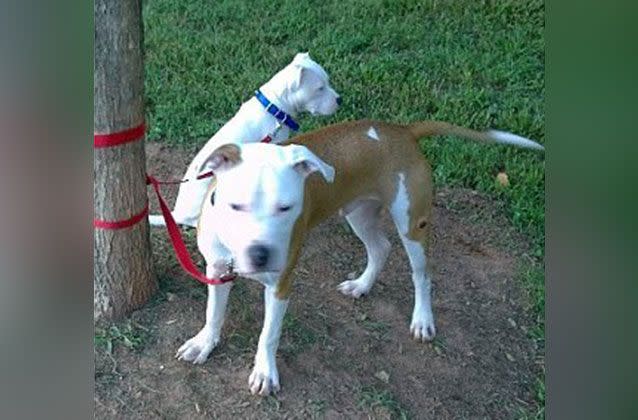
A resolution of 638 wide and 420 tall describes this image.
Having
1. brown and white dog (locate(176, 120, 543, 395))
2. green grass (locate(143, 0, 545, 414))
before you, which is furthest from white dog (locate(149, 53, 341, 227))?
brown and white dog (locate(176, 120, 543, 395))

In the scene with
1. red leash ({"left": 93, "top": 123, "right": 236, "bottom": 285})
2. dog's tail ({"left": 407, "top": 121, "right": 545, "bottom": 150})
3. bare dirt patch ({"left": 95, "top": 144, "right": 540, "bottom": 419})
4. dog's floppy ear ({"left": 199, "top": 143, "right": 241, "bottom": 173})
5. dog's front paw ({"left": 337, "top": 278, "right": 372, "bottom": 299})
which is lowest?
bare dirt patch ({"left": 95, "top": 144, "right": 540, "bottom": 419})

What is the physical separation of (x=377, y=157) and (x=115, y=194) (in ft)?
3.56

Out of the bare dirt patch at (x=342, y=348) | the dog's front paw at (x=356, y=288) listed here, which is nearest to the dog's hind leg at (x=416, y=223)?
the bare dirt patch at (x=342, y=348)

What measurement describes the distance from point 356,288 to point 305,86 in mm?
1255

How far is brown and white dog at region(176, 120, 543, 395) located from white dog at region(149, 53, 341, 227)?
0.77 meters

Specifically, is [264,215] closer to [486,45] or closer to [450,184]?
[450,184]

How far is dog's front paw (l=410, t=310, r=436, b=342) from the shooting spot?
365 cm

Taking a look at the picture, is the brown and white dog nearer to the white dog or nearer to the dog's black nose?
the dog's black nose

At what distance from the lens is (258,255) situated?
2.59 metres

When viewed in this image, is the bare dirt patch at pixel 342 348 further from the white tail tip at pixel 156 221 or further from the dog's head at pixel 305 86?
the dog's head at pixel 305 86

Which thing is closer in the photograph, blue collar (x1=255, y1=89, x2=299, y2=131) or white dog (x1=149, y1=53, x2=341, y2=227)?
white dog (x1=149, y1=53, x2=341, y2=227)

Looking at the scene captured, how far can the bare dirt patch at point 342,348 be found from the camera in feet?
10.8

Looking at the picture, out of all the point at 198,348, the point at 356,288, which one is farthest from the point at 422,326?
the point at 198,348

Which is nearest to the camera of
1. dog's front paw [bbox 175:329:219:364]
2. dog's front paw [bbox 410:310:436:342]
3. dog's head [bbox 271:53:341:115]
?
dog's front paw [bbox 175:329:219:364]
